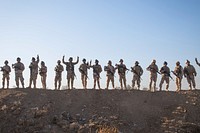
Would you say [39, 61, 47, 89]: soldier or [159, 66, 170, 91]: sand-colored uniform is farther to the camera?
[39, 61, 47, 89]: soldier

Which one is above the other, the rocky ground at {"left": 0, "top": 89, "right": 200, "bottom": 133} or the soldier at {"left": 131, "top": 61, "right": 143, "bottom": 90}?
the soldier at {"left": 131, "top": 61, "right": 143, "bottom": 90}

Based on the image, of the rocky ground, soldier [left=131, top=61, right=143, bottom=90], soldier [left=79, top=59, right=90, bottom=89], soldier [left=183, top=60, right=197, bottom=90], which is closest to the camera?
the rocky ground

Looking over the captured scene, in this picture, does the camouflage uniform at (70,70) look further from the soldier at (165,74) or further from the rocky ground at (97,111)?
the soldier at (165,74)

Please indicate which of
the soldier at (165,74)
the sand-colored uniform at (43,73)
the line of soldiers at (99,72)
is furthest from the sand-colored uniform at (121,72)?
the sand-colored uniform at (43,73)

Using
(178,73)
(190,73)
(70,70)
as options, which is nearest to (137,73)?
(178,73)

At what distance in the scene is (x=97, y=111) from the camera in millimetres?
19500

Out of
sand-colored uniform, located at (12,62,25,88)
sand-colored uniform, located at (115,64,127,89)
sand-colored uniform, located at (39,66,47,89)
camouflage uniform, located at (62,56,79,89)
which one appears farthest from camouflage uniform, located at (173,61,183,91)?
sand-colored uniform, located at (12,62,25,88)

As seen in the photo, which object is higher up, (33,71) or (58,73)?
(33,71)

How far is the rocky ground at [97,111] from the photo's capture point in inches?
711

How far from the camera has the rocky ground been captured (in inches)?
711

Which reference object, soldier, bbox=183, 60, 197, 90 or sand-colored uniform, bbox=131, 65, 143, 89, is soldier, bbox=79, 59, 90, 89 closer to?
sand-colored uniform, bbox=131, 65, 143, 89

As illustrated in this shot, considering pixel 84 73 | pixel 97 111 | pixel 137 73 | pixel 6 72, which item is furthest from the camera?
pixel 137 73

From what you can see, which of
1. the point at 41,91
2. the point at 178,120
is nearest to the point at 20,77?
the point at 41,91

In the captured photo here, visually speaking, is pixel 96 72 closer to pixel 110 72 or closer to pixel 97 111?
pixel 110 72
